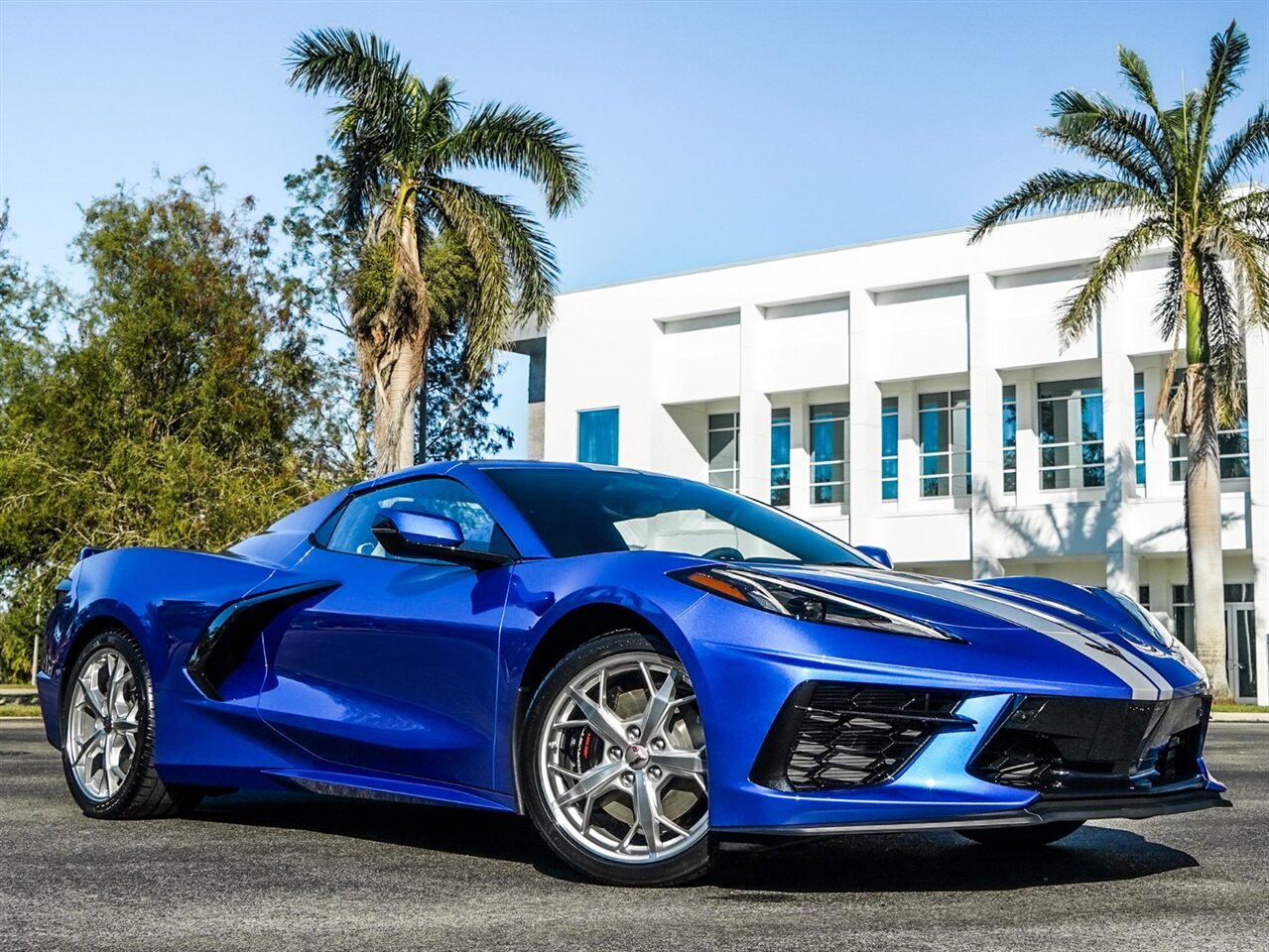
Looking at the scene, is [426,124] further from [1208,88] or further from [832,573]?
[832,573]

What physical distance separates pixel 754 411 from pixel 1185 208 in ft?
59.9

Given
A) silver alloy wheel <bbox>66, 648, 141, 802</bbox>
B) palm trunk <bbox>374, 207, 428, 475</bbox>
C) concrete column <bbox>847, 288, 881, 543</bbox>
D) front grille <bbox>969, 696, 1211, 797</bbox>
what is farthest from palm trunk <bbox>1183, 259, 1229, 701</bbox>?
front grille <bbox>969, 696, 1211, 797</bbox>

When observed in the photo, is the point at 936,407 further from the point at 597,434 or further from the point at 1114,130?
the point at 1114,130

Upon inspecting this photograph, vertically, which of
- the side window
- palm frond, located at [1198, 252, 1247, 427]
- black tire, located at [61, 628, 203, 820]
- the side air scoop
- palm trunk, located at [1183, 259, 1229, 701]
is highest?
palm frond, located at [1198, 252, 1247, 427]

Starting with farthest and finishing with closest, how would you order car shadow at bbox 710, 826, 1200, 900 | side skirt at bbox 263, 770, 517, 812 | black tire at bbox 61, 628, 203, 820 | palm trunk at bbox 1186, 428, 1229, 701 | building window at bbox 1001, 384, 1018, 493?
building window at bbox 1001, 384, 1018, 493, palm trunk at bbox 1186, 428, 1229, 701, black tire at bbox 61, 628, 203, 820, side skirt at bbox 263, 770, 517, 812, car shadow at bbox 710, 826, 1200, 900

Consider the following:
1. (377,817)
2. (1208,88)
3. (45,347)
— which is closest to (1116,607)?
(377,817)

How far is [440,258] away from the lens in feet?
87.2

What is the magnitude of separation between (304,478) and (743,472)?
18.7 meters

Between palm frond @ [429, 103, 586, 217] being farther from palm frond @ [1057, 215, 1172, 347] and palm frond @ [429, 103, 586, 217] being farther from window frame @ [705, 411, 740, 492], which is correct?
window frame @ [705, 411, 740, 492]

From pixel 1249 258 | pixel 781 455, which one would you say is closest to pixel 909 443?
pixel 781 455

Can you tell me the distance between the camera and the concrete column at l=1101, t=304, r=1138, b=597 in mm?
38406

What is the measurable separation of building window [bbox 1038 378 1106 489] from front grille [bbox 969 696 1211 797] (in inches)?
1437

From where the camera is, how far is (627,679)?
4.54m

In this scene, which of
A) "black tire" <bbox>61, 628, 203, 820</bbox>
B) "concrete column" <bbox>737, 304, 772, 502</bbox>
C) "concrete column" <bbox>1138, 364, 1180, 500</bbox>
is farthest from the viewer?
"concrete column" <bbox>737, 304, 772, 502</bbox>
